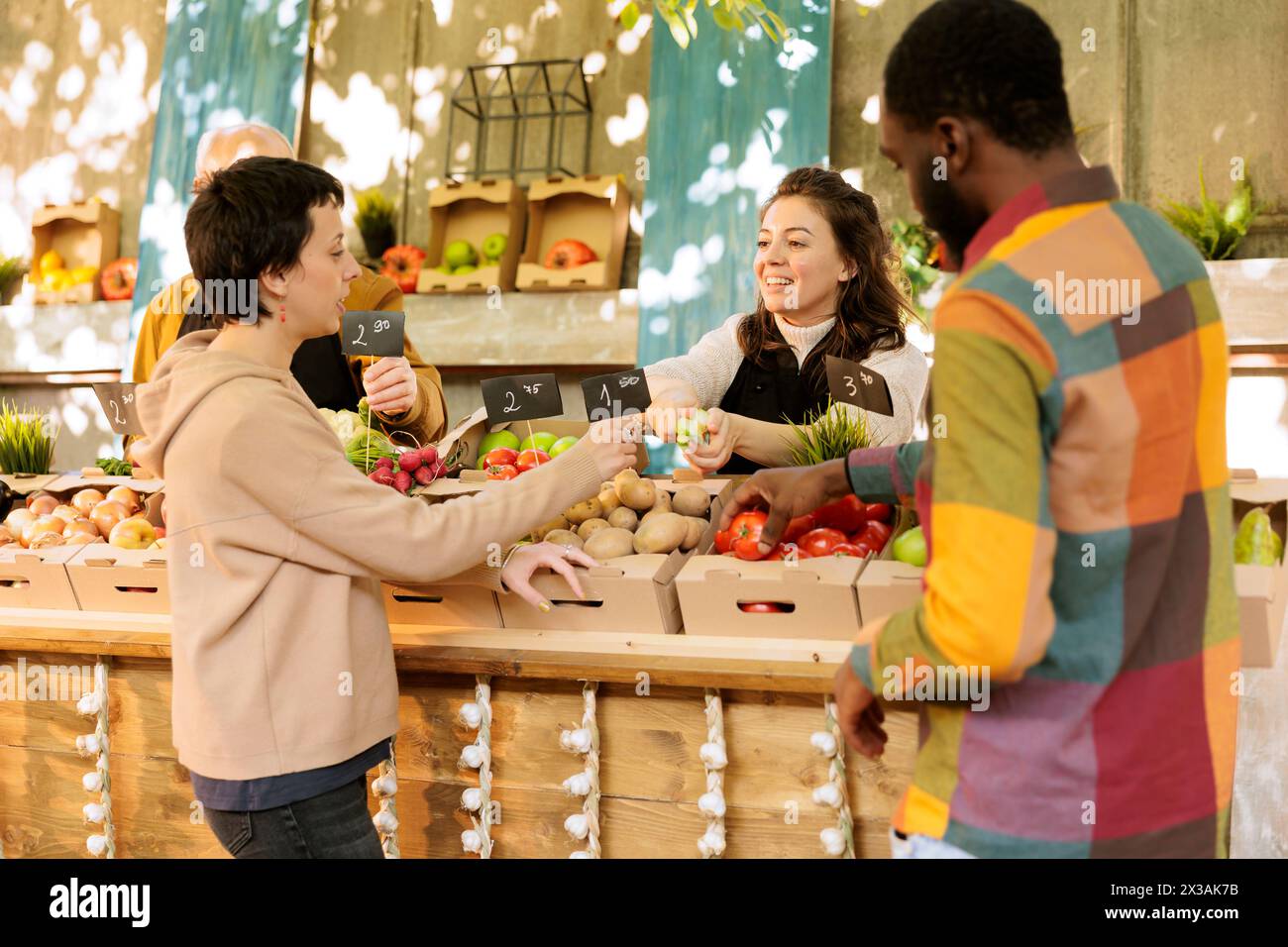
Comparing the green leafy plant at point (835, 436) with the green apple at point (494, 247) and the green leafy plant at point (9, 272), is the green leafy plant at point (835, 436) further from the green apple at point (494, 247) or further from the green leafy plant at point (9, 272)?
the green leafy plant at point (9, 272)

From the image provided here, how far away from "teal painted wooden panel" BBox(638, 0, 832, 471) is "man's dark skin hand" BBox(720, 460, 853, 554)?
9.16ft

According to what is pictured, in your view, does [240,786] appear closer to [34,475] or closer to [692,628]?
[692,628]

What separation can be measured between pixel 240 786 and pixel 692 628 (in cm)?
69

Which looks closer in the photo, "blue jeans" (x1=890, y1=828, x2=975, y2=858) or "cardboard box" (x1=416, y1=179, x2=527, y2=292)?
"blue jeans" (x1=890, y1=828, x2=975, y2=858)

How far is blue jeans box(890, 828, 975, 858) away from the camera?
106 centimetres

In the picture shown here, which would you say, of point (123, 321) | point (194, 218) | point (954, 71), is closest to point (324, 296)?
point (194, 218)

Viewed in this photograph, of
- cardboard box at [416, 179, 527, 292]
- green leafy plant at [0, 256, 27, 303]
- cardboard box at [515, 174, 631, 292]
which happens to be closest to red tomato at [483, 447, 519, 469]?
cardboard box at [515, 174, 631, 292]

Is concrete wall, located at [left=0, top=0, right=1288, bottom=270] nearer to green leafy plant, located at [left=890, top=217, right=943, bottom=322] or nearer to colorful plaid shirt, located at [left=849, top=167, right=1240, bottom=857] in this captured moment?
green leafy plant, located at [left=890, top=217, right=943, bottom=322]

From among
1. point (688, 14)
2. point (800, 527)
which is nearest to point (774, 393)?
point (800, 527)

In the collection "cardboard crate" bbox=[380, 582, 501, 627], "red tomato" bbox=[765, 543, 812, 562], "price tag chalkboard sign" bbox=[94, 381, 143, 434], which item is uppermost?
"price tag chalkboard sign" bbox=[94, 381, 143, 434]

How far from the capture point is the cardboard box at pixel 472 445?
6.95 ft

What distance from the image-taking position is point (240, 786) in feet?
4.79

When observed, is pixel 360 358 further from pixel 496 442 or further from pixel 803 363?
pixel 803 363

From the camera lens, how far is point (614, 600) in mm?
1765
